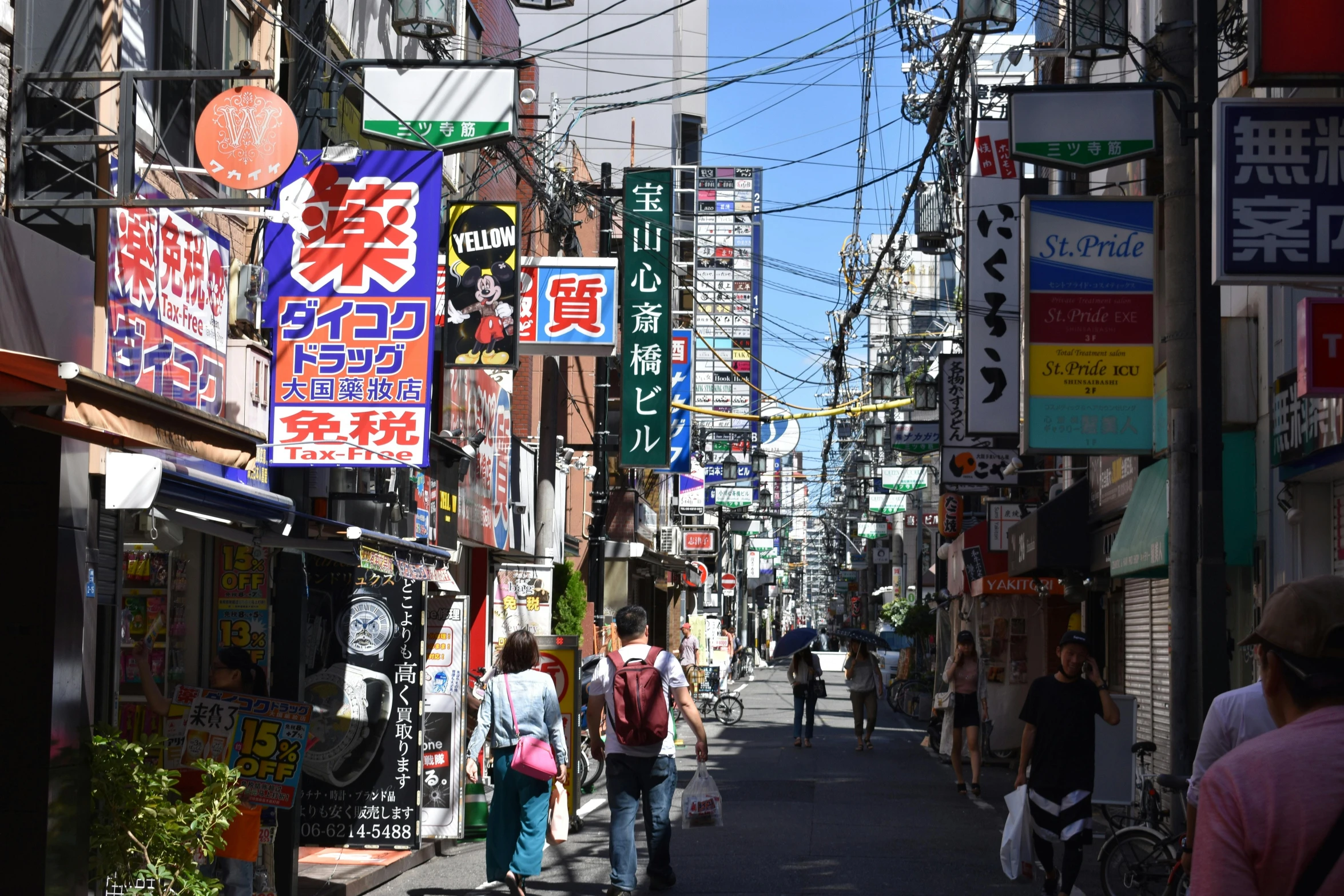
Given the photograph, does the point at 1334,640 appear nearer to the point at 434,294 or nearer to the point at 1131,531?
the point at 434,294

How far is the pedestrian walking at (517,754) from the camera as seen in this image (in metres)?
10.2

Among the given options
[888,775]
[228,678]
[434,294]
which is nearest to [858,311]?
[888,775]

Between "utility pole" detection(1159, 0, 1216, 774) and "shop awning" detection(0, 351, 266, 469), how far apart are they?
6492mm

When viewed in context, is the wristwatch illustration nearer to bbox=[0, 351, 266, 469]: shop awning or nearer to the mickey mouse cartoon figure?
the mickey mouse cartoon figure

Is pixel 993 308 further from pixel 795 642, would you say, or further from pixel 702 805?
pixel 702 805

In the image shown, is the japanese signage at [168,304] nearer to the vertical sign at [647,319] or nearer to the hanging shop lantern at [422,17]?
the hanging shop lantern at [422,17]

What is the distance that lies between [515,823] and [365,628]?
8.95 feet

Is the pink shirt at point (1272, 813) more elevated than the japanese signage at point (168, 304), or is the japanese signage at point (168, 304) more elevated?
the japanese signage at point (168, 304)

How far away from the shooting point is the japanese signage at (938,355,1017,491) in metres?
26.2

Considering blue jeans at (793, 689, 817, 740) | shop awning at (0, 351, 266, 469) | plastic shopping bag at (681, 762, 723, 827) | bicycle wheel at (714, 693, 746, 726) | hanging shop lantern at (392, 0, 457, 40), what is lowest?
bicycle wheel at (714, 693, 746, 726)

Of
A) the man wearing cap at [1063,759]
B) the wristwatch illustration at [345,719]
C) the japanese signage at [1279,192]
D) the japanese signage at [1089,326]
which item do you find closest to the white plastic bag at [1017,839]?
the man wearing cap at [1063,759]

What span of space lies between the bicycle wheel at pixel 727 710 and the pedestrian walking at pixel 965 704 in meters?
12.9

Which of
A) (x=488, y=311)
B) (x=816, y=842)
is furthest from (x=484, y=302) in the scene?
(x=816, y=842)

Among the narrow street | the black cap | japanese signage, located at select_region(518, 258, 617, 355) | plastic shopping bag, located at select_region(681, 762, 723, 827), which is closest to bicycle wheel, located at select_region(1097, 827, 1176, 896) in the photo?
the narrow street
